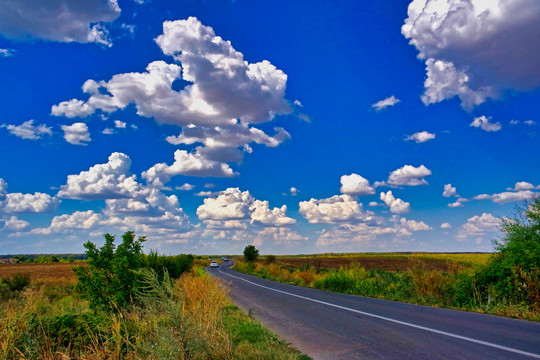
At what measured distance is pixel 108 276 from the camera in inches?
350

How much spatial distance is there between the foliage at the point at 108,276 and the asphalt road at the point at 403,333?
372 centimetres

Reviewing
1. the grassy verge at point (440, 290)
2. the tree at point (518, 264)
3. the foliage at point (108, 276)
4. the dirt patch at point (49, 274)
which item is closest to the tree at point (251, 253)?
the dirt patch at point (49, 274)

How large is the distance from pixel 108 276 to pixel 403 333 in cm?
660

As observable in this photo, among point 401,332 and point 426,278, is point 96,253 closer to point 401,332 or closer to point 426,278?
point 401,332

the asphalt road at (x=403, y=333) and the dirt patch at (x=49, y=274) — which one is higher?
the asphalt road at (x=403, y=333)

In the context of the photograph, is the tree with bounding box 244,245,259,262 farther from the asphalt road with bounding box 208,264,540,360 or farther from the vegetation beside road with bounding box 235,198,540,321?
the asphalt road with bounding box 208,264,540,360

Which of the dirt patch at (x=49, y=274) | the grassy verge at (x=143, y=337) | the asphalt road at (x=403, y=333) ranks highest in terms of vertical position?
the grassy verge at (x=143, y=337)

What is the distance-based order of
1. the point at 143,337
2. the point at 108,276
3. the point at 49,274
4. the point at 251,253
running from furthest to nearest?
the point at 251,253 < the point at 49,274 < the point at 108,276 < the point at 143,337

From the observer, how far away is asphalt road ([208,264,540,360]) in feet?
20.7

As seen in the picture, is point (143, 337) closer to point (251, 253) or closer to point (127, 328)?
point (127, 328)

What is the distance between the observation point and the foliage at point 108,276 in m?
8.59

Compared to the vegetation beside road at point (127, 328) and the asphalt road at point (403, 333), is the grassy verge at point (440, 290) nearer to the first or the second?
the asphalt road at point (403, 333)

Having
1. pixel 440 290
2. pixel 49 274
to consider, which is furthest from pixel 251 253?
pixel 440 290

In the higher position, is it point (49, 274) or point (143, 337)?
point (143, 337)
